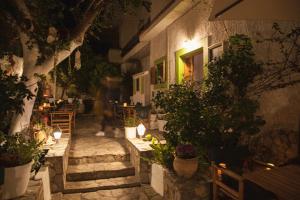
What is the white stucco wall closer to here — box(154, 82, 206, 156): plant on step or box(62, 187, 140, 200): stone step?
box(154, 82, 206, 156): plant on step

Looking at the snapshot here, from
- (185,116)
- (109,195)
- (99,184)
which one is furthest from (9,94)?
(99,184)

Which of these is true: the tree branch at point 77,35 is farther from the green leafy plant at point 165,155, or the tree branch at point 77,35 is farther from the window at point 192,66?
the window at point 192,66

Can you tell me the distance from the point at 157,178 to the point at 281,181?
3101 millimetres

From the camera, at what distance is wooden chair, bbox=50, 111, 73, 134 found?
9.19 metres

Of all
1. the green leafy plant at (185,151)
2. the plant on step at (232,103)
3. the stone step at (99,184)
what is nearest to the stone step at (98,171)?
the stone step at (99,184)

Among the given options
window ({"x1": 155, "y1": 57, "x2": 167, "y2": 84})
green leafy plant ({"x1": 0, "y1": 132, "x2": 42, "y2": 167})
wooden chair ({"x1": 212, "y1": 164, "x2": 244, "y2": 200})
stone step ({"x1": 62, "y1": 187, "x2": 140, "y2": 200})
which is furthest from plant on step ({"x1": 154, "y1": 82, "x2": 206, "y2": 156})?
window ({"x1": 155, "y1": 57, "x2": 167, "y2": 84})

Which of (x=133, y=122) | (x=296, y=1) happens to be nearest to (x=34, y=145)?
(x=133, y=122)

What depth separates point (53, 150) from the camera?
6.05m

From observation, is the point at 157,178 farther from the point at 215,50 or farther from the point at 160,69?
the point at 160,69

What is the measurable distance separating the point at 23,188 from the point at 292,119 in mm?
4045

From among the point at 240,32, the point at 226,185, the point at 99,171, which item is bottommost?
the point at 99,171

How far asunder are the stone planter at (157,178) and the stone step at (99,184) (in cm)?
58

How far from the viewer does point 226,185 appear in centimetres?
357

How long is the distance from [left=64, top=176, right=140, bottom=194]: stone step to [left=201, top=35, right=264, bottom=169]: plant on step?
2704 mm
